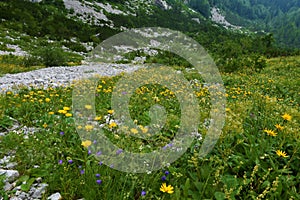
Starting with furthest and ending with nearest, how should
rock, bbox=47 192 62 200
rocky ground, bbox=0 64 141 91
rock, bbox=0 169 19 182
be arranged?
rocky ground, bbox=0 64 141 91 < rock, bbox=0 169 19 182 < rock, bbox=47 192 62 200

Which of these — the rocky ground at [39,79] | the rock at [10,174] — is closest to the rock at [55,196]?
the rock at [10,174]

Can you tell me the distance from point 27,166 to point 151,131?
2224mm

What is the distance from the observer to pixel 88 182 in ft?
9.31

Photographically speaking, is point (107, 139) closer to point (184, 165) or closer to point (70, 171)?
point (70, 171)

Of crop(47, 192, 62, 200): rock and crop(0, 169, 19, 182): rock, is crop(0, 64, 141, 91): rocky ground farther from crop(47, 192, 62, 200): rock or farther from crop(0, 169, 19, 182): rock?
crop(47, 192, 62, 200): rock

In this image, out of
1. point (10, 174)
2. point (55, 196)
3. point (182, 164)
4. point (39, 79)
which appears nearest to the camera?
point (55, 196)

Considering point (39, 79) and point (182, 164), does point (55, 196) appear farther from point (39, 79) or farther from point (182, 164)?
point (39, 79)

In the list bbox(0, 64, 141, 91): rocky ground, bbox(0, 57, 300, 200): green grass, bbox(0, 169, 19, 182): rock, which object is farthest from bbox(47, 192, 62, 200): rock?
bbox(0, 64, 141, 91): rocky ground

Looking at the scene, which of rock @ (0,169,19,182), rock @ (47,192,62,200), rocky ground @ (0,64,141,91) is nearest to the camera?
rock @ (47,192,62,200)

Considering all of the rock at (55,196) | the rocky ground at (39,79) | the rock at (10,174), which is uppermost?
the rock at (55,196)

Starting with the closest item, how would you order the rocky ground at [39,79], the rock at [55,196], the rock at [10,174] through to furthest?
the rock at [55,196] < the rock at [10,174] < the rocky ground at [39,79]

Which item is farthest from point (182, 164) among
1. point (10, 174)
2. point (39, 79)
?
point (39, 79)

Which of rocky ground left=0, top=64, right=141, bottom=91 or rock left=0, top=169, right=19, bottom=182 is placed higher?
rock left=0, top=169, right=19, bottom=182

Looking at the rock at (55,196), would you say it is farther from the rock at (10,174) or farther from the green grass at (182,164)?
the rock at (10,174)
